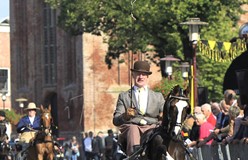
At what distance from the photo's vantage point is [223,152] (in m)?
16.8

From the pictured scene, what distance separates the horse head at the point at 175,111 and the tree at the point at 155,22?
2570cm

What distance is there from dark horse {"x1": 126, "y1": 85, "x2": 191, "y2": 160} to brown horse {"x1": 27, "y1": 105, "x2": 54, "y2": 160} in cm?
980

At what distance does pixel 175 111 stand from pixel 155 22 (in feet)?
92.9

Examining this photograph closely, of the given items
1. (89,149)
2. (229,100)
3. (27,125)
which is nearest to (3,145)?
(27,125)

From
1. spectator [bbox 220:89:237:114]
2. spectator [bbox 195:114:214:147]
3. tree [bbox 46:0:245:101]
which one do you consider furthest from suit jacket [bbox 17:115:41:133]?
tree [bbox 46:0:245:101]

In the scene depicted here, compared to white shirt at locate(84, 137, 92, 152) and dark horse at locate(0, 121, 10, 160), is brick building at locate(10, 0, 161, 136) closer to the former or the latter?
white shirt at locate(84, 137, 92, 152)

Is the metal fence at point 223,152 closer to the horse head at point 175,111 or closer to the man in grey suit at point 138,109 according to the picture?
the man in grey suit at point 138,109

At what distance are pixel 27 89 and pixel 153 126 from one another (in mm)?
61295

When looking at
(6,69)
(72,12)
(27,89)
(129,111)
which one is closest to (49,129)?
(129,111)

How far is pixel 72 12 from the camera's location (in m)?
44.5

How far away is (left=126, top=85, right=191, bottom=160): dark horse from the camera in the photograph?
12648mm

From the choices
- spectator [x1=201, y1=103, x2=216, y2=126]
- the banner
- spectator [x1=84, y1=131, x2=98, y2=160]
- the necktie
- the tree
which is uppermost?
the tree

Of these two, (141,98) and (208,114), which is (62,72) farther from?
(141,98)

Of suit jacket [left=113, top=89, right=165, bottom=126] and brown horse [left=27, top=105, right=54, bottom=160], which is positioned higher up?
suit jacket [left=113, top=89, right=165, bottom=126]
